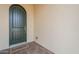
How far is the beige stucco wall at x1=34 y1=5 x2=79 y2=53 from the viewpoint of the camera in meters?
2.82

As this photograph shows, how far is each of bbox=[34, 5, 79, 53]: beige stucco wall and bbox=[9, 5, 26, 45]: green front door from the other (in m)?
0.78

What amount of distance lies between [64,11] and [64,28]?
513 millimetres

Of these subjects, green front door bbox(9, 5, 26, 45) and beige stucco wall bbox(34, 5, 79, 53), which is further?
green front door bbox(9, 5, 26, 45)

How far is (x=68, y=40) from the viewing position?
3.04 metres

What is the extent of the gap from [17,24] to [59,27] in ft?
7.34

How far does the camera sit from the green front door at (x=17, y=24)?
462cm

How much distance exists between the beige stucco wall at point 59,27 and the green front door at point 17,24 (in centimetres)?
78

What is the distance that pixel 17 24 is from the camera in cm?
487

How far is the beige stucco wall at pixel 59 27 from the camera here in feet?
9.27

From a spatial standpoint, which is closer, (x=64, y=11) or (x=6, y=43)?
(x=64, y=11)

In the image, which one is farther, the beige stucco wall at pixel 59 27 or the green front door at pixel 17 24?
the green front door at pixel 17 24

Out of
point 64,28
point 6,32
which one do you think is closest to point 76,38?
point 64,28
